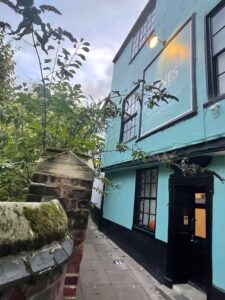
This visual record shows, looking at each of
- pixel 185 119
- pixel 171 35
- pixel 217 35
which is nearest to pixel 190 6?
pixel 171 35

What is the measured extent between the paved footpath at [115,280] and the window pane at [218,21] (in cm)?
583

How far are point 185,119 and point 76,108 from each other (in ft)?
11.1

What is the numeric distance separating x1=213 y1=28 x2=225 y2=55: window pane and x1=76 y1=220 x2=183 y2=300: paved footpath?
17.4ft

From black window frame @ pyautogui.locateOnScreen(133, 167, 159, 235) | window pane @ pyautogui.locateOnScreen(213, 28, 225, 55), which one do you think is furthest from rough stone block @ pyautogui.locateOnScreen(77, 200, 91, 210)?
black window frame @ pyautogui.locateOnScreen(133, 167, 159, 235)

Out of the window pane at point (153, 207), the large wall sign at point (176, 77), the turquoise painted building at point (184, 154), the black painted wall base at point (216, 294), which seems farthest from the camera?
the window pane at point (153, 207)

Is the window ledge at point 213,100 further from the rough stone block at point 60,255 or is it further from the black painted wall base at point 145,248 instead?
the rough stone block at point 60,255

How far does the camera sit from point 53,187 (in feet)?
8.89

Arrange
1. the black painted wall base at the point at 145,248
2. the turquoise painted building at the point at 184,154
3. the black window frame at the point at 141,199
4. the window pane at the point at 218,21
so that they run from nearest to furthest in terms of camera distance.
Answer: the turquoise painted building at the point at 184,154
the window pane at the point at 218,21
the black painted wall base at the point at 145,248
the black window frame at the point at 141,199

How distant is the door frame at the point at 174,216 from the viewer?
493cm

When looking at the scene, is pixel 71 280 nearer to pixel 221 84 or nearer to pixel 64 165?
pixel 64 165

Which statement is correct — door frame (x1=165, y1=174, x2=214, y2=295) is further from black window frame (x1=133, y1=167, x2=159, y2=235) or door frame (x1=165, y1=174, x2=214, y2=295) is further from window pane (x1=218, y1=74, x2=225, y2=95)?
window pane (x1=218, y1=74, x2=225, y2=95)

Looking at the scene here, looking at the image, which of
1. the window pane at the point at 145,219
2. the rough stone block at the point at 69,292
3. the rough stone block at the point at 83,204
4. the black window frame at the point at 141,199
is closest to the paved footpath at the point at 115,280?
the black window frame at the point at 141,199

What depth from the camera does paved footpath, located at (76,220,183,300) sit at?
17.6 feet

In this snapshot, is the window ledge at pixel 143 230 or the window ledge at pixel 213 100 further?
the window ledge at pixel 143 230
